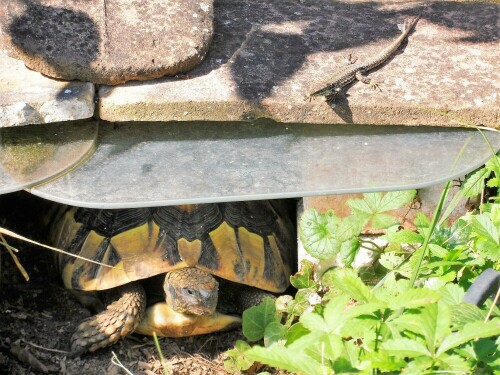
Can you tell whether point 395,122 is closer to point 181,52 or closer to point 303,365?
point 181,52

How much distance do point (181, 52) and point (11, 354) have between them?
4.79 feet

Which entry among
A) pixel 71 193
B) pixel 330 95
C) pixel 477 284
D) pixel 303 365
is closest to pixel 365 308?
pixel 303 365

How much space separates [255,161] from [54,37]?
0.84 m

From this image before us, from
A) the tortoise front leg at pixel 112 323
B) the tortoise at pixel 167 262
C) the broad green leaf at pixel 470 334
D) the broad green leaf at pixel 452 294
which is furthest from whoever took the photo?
the tortoise at pixel 167 262

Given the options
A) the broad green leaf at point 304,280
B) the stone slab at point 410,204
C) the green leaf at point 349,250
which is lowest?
the broad green leaf at point 304,280

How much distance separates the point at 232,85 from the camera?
2850 millimetres

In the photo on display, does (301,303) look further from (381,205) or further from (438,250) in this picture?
(438,250)

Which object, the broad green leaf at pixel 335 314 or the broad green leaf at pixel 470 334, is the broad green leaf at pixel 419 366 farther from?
the broad green leaf at pixel 335 314

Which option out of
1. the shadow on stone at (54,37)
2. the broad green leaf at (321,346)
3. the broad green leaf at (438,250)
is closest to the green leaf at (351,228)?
the broad green leaf at (438,250)

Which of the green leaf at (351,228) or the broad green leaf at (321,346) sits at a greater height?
the broad green leaf at (321,346)

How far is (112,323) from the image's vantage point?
3.60m

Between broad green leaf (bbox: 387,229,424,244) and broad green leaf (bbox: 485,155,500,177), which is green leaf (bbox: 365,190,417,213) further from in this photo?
broad green leaf (bbox: 485,155,500,177)

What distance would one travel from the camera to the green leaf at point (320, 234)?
2.88 m

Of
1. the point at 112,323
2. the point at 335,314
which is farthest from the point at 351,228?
the point at 112,323
